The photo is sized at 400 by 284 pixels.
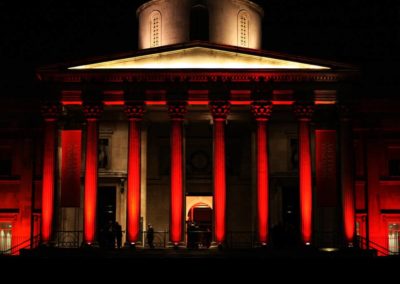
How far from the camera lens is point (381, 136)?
3831cm

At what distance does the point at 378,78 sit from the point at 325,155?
11.3 meters

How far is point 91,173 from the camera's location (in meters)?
33.5

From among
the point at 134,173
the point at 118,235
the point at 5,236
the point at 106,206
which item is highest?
the point at 134,173

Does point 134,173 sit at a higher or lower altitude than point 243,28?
lower

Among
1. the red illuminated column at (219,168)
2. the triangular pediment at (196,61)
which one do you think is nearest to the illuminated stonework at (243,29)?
the triangular pediment at (196,61)

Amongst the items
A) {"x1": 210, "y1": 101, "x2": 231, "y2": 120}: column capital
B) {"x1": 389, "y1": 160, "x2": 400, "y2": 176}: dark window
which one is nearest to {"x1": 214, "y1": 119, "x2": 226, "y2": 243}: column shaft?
{"x1": 210, "y1": 101, "x2": 231, "y2": 120}: column capital

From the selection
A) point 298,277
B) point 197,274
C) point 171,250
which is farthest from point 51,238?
point 298,277

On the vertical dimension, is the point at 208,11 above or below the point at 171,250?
above

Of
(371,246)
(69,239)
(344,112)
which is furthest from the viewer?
(371,246)

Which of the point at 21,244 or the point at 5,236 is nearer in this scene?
the point at 21,244

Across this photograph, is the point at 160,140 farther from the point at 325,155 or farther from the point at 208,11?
the point at 325,155

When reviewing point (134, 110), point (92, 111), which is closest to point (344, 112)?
point (134, 110)

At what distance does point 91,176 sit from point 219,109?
6.87 meters

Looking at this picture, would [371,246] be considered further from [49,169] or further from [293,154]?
[49,169]
